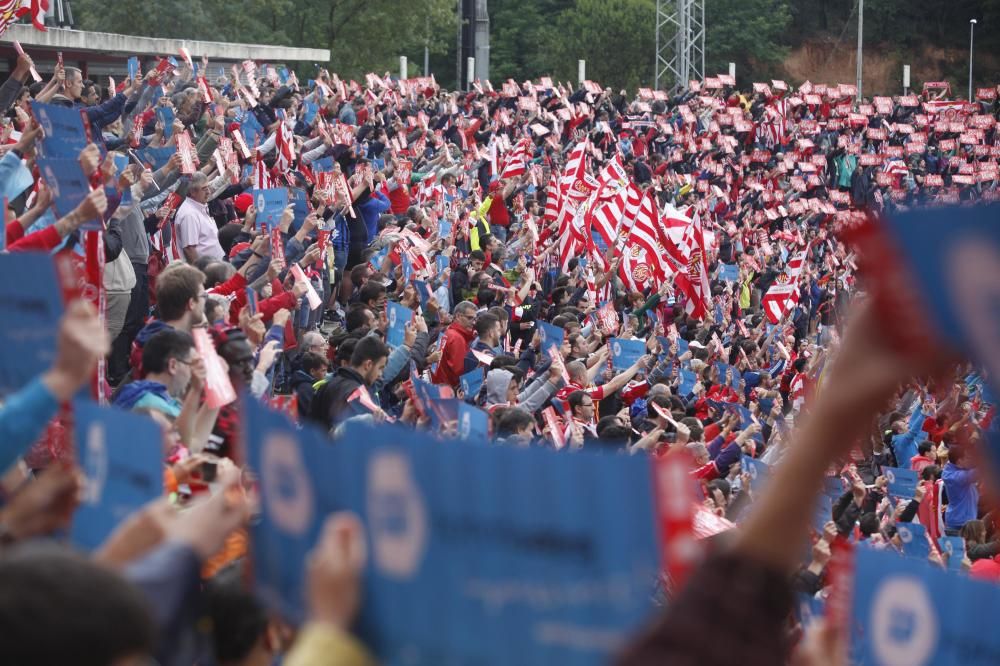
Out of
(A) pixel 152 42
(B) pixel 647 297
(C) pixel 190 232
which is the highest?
(A) pixel 152 42

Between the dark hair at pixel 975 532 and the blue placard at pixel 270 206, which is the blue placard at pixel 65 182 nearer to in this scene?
the blue placard at pixel 270 206

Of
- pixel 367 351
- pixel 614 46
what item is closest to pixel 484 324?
pixel 367 351

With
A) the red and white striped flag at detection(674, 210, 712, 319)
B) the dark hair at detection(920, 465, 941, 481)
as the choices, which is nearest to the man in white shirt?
the dark hair at detection(920, 465, 941, 481)

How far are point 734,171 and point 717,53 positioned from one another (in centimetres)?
3842

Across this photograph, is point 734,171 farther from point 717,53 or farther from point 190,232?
point 717,53

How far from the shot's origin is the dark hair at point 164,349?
5352mm

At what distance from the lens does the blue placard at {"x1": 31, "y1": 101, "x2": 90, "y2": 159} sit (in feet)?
22.0

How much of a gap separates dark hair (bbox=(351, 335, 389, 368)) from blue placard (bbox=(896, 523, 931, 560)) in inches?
112

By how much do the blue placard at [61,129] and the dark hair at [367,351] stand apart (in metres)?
1.47

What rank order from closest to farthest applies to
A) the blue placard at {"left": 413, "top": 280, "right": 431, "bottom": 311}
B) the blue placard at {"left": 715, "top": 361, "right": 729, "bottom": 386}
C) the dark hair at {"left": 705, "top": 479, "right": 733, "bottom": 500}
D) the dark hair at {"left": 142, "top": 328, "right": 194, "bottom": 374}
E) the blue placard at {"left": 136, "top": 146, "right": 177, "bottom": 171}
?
the dark hair at {"left": 142, "top": 328, "right": 194, "bottom": 374}, the dark hair at {"left": 705, "top": 479, "right": 733, "bottom": 500}, the blue placard at {"left": 136, "top": 146, "right": 177, "bottom": 171}, the blue placard at {"left": 413, "top": 280, "right": 431, "bottom": 311}, the blue placard at {"left": 715, "top": 361, "right": 729, "bottom": 386}

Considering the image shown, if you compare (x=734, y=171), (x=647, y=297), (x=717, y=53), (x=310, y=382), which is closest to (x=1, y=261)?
(x=310, y=382)

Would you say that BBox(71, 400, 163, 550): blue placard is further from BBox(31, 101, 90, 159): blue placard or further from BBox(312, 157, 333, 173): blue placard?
BBox(312, 157, 333, 173): blue placard

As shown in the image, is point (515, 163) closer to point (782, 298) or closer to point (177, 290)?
point (782, 298)

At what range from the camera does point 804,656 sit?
2.36 meters
